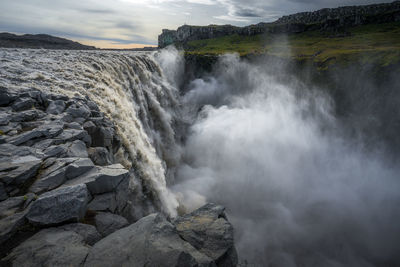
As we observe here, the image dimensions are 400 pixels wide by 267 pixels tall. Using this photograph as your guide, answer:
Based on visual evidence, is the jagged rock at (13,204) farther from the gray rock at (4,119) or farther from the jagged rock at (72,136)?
the gray rock at (4,119)

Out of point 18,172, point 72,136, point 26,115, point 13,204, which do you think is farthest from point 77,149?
point 26,115

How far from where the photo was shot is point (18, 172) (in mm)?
6438

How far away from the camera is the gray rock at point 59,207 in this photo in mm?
5445

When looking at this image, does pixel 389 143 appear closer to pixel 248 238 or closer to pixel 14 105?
pixel 248 238

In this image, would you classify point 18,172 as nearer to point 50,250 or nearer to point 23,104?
point 50,250

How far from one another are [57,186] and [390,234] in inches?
1335

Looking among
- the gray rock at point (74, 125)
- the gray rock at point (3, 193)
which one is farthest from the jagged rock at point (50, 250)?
the gray rock at point (74, 125)

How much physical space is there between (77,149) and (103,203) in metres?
3.28

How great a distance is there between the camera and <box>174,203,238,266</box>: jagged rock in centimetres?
619

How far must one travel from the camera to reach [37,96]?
38.9ft

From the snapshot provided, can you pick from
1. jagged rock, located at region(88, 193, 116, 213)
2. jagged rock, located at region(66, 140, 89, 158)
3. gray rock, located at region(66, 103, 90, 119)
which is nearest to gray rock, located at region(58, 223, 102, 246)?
jagged rock, located at region(88, 193, 116, 213)

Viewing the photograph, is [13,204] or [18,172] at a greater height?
[18,172]

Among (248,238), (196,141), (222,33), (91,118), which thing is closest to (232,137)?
(196,141)

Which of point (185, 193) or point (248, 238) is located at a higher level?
point (185, 193)
